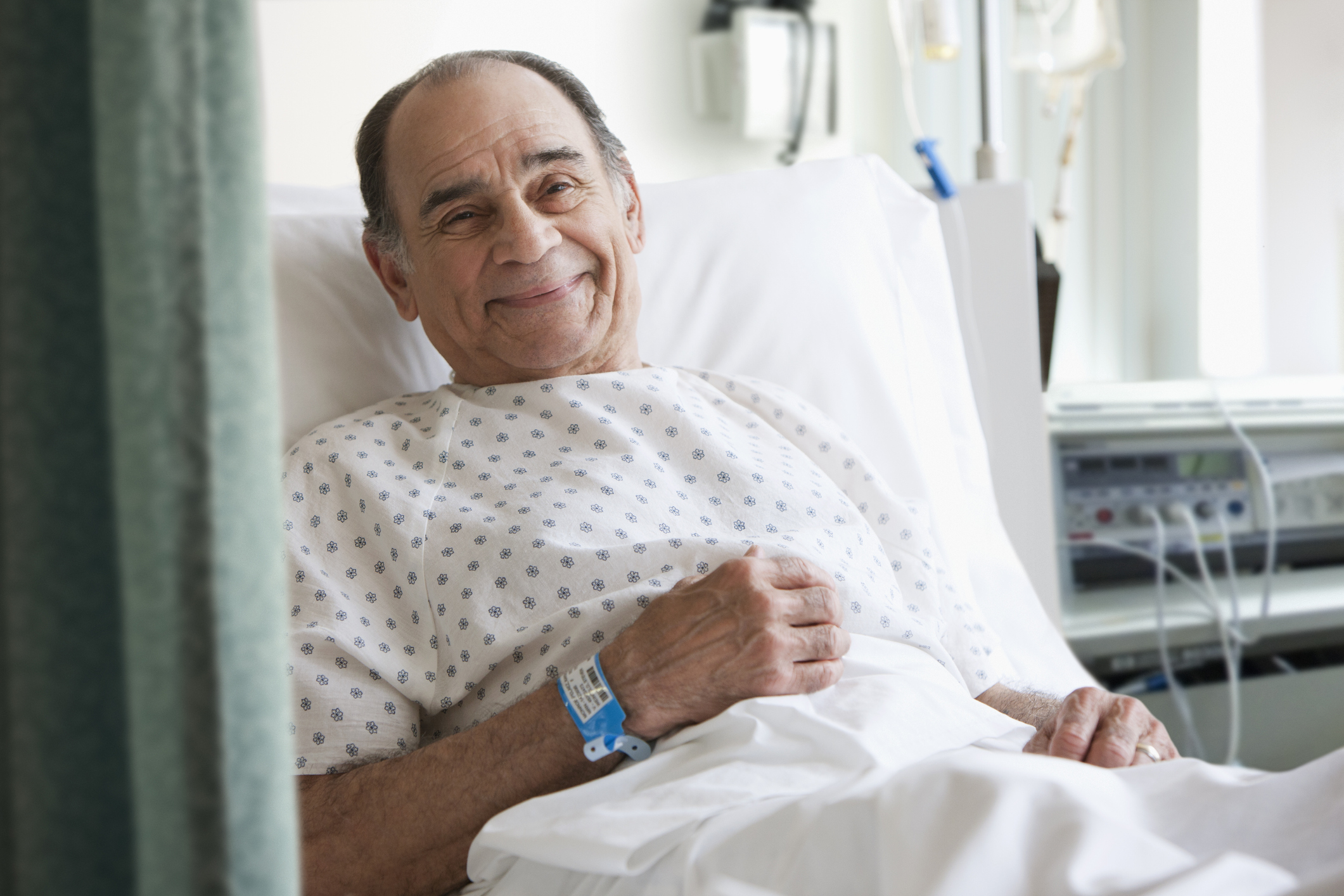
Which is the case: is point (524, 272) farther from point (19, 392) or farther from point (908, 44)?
point (908, 44)

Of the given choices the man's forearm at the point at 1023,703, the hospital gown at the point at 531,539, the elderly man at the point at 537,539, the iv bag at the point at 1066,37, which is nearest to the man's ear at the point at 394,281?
the elderly man at the point at 537,539

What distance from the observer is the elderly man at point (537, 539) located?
736 mm

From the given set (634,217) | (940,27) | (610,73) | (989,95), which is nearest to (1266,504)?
(989,95)

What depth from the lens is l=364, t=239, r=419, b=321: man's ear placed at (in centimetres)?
110

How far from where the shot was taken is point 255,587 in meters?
0.24

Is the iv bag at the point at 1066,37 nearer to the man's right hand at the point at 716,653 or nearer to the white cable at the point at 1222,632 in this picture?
the white cable at the point at 1222,632

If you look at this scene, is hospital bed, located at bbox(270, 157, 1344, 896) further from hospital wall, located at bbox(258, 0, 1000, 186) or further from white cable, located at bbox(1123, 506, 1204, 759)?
white cable, located at bbox(1123, 506, 1204, 759)

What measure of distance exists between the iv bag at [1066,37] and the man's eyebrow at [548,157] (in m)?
1.32

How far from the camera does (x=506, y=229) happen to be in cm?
100

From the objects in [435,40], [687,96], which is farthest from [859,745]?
[687,96]

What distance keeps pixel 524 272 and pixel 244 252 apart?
0.77 m

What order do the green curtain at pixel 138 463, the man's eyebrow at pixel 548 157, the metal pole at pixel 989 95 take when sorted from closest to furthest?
1. the green curtain at pixel 138 463
2. the man's eyebrow at pixel 548 157
3. the metal pole at pixel 989 95

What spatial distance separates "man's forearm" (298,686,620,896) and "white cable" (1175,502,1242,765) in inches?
51.9

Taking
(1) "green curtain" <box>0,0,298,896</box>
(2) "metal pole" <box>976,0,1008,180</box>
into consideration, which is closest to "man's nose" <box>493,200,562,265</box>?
(1) "green curtain" <box>0,0,298,896</box>
